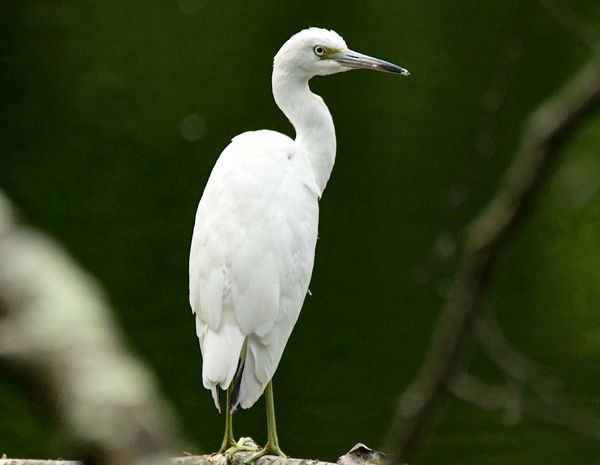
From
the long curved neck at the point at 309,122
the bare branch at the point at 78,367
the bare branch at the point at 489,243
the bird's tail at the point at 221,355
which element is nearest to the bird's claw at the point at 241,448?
the bird's tail at the point at 221,355

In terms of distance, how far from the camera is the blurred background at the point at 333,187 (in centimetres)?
651

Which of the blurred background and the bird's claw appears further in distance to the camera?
the blurred background

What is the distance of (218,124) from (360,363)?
4.52m

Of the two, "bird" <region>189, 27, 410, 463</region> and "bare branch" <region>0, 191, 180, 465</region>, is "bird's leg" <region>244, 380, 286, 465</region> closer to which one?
"bird" <region>189, 27, 410, 463</region>

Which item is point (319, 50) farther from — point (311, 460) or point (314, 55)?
point (311, 460)

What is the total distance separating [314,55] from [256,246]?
113 centimetres

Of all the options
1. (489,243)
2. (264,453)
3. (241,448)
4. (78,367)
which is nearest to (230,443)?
(241,448)

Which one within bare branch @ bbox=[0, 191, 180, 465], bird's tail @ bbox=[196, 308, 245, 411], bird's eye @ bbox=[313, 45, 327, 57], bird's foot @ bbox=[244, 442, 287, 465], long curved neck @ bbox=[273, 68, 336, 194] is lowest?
bird's foot @ bbox=[244, 442, 287, 465]

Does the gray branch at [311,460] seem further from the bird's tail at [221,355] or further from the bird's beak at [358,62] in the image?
the bird's beak at [358,62]

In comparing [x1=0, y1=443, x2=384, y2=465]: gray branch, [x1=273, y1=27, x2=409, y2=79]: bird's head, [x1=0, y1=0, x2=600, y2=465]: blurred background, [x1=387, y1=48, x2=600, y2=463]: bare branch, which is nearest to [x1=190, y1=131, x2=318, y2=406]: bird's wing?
[x1=0, y1=443, x2=384, y2=465]: gray branch

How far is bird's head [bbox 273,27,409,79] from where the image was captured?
15.1 feet

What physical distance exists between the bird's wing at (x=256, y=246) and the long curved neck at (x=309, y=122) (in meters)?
0.40

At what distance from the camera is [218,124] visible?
11.1 meters

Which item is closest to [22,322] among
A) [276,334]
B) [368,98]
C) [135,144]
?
[276,334]
